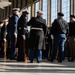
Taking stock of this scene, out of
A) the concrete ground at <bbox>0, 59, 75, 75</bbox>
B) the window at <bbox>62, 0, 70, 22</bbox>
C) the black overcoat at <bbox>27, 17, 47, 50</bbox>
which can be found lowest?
the concrete ground at <bbox>0, 59, 75, 75</bbox>

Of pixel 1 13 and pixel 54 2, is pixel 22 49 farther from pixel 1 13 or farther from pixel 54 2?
pixel 1 13

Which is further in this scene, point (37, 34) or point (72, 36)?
point (72, 36)

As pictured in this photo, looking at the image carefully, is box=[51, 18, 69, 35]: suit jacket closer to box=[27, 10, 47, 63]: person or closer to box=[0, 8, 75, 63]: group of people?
box=[0, 8, 75, 63]: group of people

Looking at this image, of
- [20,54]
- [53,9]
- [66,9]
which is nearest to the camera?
[20,54]

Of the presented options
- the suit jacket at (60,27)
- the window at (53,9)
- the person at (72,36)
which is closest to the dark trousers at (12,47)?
the suit jacket at (60,27)

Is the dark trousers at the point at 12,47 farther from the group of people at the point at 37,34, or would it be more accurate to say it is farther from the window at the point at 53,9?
the window at the point at 53,9

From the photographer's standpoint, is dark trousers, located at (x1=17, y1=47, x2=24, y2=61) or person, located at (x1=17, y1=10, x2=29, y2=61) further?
dark trousers, located at (x1=17, y1=47, x2=24, y2=61)

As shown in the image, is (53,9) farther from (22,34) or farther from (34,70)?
(34,70)

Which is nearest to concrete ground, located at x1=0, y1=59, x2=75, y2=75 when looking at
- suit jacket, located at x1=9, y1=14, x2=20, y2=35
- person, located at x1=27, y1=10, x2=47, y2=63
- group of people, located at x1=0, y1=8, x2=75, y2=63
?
person, located at x1=27, y1=10, x2=47, y2=63

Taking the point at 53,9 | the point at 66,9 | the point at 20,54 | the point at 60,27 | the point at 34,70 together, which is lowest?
the point at 34,70

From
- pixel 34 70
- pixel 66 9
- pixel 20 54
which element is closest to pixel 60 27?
pixel 20 54

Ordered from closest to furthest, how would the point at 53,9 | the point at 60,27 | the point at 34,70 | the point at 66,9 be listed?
the point at 34,70, the point at 60,27, the point at 66,9, the point at 53,9

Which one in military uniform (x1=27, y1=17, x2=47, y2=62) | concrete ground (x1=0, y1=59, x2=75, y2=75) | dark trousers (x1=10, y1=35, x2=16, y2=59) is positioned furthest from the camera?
dark trousers (x1=10, y1=35, x2=16, y2=59)

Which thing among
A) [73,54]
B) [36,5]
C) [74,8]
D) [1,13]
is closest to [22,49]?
[73,54]
